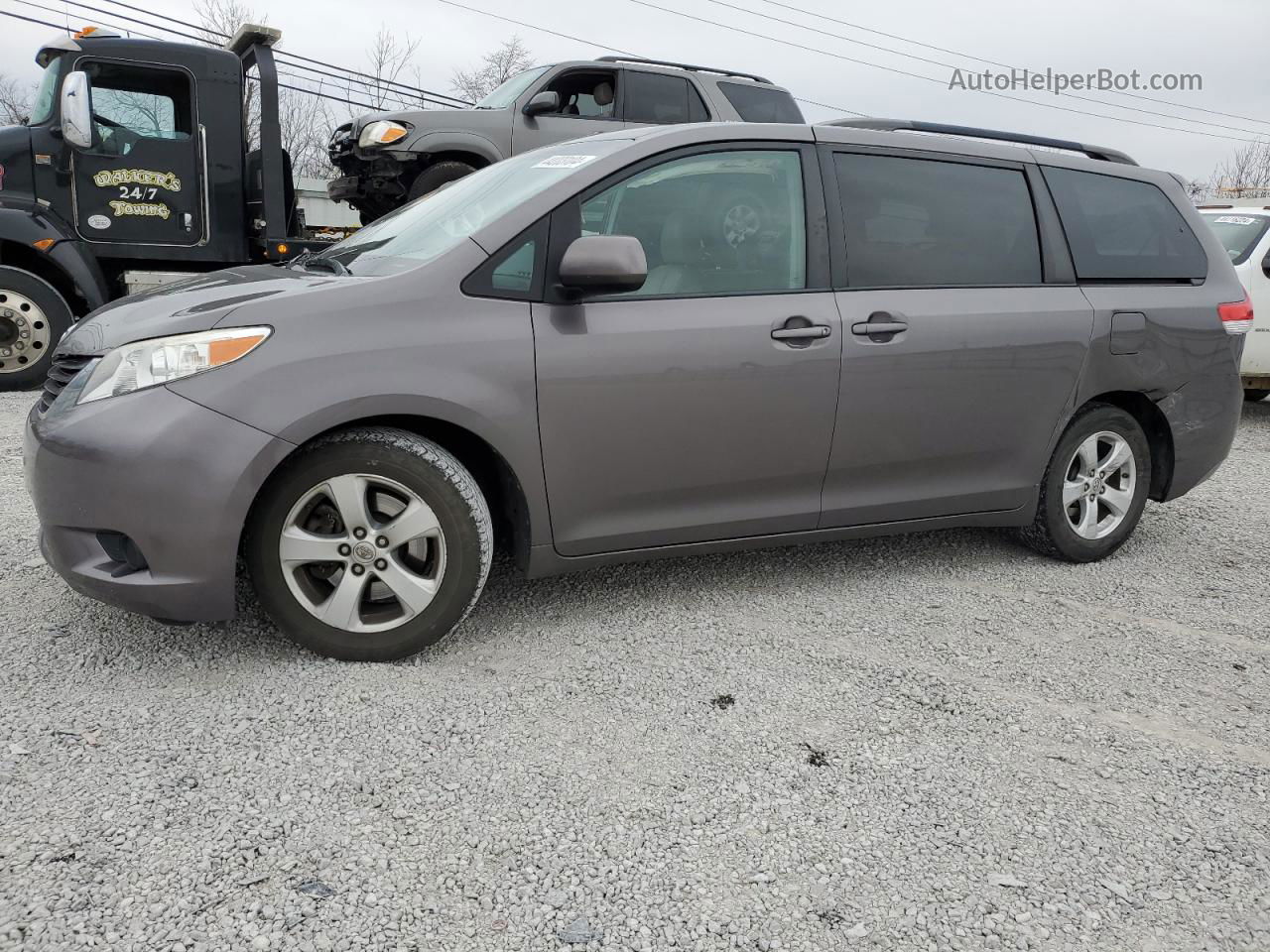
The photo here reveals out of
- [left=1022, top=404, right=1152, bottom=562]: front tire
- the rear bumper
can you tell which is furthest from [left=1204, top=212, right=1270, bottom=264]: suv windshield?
[left=1022, top=404, right=1152, bottom=562]: front tire

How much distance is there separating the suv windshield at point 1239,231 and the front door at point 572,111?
5.24 m

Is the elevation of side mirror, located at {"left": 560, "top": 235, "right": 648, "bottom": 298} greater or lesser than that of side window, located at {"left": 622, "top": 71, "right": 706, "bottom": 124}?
lesser

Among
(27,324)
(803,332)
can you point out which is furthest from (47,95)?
(803,332)

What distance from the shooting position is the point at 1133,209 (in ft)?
14.8

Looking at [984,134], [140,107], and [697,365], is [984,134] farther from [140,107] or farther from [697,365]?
[140,107]

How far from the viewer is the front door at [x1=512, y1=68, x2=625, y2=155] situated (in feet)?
31.4

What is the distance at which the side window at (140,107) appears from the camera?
784 centimetres

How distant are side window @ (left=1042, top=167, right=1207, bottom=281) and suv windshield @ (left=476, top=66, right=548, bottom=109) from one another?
21.0 feet

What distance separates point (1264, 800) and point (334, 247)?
136 inches

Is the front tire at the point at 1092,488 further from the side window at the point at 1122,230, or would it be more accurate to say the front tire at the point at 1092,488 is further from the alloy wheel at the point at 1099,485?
the side window at the point at 1122,230

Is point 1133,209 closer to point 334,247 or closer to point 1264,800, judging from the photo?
point 1264,800

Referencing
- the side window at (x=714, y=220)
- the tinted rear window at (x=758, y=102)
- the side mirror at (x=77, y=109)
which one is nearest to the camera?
the side window at (x=714, y=220)

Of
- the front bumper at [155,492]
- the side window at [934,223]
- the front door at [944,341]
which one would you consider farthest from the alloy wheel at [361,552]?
the side window at [934,223]

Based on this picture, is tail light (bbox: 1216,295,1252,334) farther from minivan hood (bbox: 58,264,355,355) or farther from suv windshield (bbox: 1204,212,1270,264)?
suv windshield (bbox: 1204,212,1270,264)
